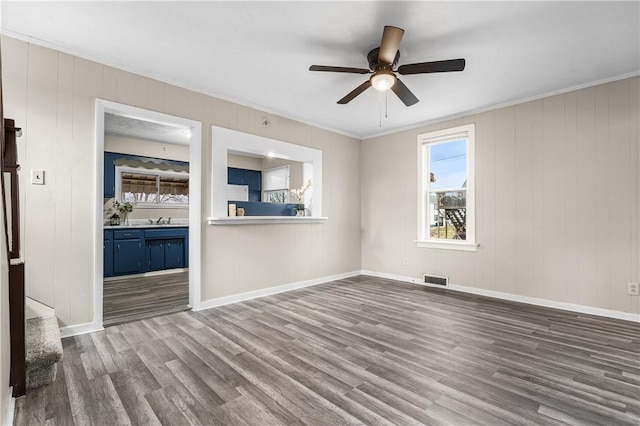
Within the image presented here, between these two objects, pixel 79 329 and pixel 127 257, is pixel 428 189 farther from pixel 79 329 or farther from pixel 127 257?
pixel 127 257

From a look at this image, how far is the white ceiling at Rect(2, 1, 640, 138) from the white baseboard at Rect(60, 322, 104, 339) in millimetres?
2539

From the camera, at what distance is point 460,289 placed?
4488 mm

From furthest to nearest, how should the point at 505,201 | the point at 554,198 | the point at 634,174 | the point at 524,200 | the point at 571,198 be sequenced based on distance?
the point at 505,201 < the point at 524,200 < the point at 554,198 < the point at 571,198 < the point at 634,174

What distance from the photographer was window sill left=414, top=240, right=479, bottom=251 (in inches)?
173

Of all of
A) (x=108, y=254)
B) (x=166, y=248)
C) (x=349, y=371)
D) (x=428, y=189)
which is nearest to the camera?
(x=349, y=371)

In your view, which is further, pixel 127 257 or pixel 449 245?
pixel 127 257

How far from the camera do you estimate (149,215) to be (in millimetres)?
6273

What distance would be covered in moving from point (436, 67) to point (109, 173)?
5834mm

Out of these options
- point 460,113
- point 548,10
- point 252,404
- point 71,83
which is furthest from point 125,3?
point 460,113

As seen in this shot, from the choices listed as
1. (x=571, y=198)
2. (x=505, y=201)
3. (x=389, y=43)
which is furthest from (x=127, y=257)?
(x=571, y=198)

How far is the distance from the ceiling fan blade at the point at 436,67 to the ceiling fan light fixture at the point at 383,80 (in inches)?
5.6

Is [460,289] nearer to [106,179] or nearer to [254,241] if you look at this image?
[254,241]

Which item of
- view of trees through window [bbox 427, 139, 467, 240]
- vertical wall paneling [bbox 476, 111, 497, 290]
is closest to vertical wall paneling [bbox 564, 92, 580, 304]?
vertical wall paneling [bbox 476, 111, 497, 290]

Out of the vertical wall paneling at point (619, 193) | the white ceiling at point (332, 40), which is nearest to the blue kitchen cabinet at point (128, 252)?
the white ceiling at point (332, 40)
